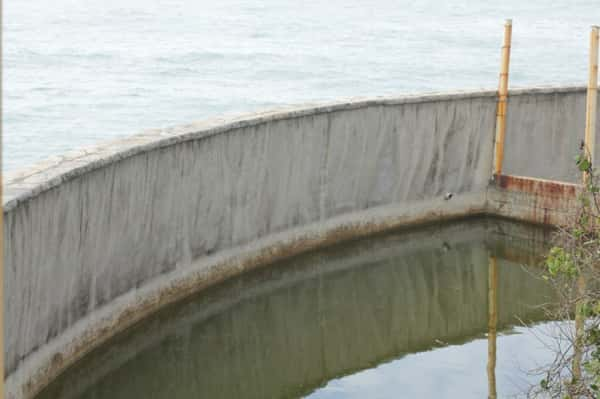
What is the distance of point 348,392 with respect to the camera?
26.2ft

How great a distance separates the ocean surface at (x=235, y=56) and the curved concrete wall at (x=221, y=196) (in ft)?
43.7

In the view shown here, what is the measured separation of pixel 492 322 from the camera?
A: 9.70 meters

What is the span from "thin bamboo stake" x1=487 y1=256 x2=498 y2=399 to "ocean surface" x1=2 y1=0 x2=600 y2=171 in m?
14.6

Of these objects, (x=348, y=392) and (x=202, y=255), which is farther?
(x=202, y=255)

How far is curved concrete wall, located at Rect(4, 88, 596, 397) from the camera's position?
703cm

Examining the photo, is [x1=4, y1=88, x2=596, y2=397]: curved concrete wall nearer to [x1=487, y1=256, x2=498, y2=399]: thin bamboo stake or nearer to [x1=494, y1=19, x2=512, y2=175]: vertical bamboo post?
[x1=494, y1=19, x2=512, y2=175]: vertical bamboo post

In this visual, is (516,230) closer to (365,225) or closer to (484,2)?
(365,225)

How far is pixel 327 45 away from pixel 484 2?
1277 cm

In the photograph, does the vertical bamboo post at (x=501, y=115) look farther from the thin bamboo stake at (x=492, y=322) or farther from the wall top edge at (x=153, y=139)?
the thin bamboo stake at (x=492, y=322)

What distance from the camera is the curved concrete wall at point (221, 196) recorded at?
703cm

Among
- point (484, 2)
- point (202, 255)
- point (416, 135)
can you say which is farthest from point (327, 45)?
point (202, 255)

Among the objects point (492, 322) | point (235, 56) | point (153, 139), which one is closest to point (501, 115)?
point (492, 322)

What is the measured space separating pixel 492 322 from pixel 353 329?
136 cm

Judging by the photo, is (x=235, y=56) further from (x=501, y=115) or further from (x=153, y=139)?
(x=153, y=139)
